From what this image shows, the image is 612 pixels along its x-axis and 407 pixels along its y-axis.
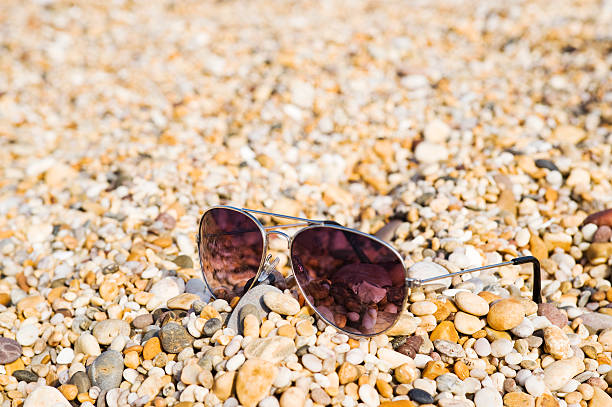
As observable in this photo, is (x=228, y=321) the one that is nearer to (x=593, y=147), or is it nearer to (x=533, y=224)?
(x=533, y=224)

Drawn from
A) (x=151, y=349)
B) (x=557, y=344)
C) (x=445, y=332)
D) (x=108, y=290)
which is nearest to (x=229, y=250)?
(x=151, y=349)

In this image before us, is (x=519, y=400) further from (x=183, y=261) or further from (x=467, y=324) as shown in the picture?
(x=183, y=261)

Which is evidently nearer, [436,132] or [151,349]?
[151,349]

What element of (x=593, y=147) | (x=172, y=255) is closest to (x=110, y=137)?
(x=172, y=255)

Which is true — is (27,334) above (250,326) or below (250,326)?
below

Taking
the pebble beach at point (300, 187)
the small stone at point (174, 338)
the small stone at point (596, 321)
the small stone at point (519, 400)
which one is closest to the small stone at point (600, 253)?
the pebble beach at point (300, 187)

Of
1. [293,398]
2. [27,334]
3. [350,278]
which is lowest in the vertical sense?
[27,334]

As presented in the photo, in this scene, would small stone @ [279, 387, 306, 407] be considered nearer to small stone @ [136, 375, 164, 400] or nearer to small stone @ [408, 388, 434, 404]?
small stone @ [408, 388, 434, 404]
